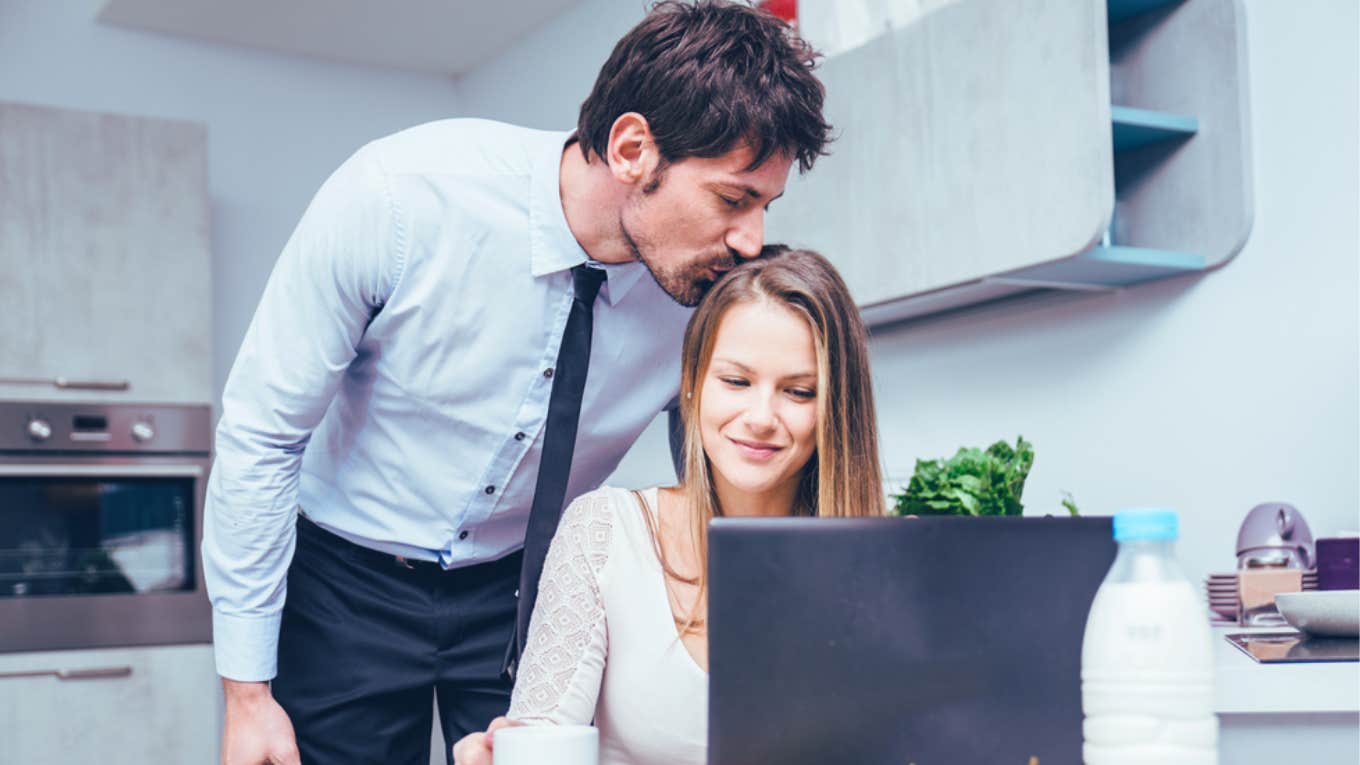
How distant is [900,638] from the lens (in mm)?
755

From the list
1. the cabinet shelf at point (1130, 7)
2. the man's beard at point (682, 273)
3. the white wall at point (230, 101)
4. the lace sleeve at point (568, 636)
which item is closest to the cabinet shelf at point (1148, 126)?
the cabinet shelf at point (1130, 7)

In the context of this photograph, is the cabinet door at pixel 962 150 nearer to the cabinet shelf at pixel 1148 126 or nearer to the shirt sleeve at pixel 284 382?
the cabinet shelf at pixel 1148 126

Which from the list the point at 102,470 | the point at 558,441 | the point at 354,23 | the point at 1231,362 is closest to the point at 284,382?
the point at 558,441

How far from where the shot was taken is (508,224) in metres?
1.54

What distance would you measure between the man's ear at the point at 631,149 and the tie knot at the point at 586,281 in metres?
0.12

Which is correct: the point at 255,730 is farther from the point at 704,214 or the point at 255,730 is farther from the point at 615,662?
the point at 704,214

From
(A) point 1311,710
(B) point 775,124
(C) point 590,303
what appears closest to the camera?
(A) point 1311,710

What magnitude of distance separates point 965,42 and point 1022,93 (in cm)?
15

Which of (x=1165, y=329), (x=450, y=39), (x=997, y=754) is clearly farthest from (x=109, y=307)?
(x=997, y=754)

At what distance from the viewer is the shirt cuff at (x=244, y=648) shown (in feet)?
5.01

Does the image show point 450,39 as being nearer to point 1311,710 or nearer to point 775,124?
point 775,124

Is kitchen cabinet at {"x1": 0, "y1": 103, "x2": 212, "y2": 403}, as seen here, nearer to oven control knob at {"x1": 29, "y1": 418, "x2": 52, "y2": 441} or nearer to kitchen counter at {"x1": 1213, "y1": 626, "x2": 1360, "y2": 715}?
oven control knob at {"x1": 29, "y1": 418, "x2": 52, "y2": 441}

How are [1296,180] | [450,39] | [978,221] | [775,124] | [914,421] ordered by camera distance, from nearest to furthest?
[775,124]
[1296,180]
[978,221]
[914,421]
[450,39]

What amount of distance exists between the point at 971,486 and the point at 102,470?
229 cm
